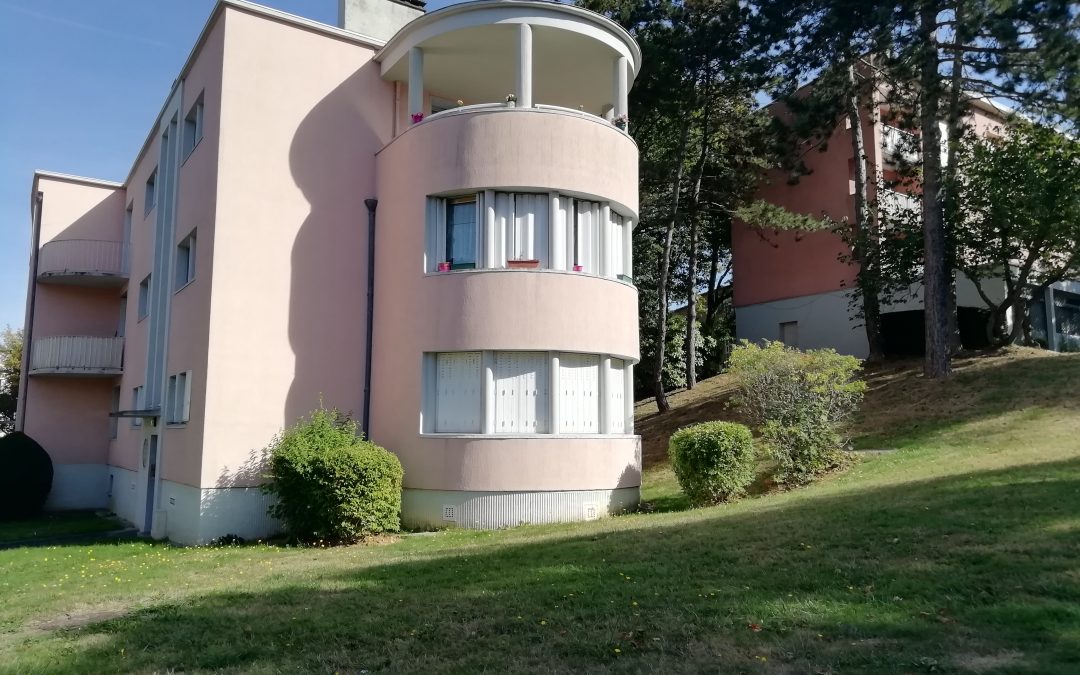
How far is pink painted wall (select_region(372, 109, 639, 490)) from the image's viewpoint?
1464cm

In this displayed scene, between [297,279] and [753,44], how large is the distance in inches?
533

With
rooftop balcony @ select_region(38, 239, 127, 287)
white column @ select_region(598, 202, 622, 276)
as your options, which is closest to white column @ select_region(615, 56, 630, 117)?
white column @ select_region(598, 202, 622, 276)

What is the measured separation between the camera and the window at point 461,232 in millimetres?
15500

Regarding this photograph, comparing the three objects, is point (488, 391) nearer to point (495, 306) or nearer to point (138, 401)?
point (495, 306)

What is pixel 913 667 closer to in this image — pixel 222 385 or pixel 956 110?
pixel 222 385

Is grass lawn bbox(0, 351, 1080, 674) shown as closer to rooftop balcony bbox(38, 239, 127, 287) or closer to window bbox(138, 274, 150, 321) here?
window bbox(138, 274, 150, 321)

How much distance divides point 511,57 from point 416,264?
481 centimetres

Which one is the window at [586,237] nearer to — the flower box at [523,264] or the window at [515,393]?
the flower box at [523,264]

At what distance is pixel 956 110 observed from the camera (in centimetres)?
1991

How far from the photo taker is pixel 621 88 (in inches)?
659

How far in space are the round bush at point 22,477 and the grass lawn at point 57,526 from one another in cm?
59

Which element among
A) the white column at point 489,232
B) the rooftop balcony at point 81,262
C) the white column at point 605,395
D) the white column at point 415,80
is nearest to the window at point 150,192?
the rooftop balcony at point 81,262

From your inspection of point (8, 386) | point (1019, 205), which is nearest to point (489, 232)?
point (1019, 205)

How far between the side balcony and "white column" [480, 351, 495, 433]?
1579cm
